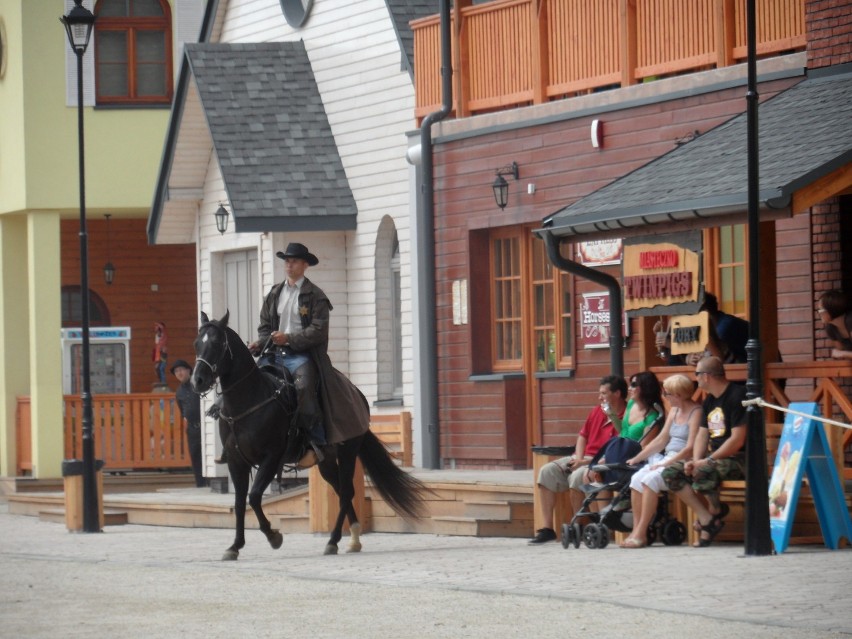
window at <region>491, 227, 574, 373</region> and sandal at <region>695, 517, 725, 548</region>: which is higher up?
window at <region>491, 227, 574, 373</region>

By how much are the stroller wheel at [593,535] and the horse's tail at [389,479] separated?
2.05 meters

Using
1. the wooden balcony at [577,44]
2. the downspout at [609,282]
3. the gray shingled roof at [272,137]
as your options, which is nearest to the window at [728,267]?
the downspout at [609,282]

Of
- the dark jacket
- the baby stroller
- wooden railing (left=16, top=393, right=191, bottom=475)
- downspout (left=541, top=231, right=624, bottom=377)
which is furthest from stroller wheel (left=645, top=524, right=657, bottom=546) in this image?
wooden railing (left=16, top=393, right=191, bottom=475)

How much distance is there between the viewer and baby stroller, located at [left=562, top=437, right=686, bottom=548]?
14.9 metres

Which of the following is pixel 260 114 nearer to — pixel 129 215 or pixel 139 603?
pixel 129 215

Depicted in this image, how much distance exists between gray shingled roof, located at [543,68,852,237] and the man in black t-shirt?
127cm

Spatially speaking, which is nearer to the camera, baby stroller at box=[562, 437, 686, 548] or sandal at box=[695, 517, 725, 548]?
sandal at box=[695, 517, 725, 548]

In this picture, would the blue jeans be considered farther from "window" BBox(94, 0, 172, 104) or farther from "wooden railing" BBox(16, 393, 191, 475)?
"window" BBox(94, 0, 172, 104)

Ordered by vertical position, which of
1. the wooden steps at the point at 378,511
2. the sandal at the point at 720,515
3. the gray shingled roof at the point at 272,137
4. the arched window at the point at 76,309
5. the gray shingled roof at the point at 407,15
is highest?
the gray shingled roof at the point at 407,15

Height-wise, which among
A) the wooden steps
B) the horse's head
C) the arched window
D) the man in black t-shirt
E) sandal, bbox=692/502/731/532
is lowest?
the wooden steps

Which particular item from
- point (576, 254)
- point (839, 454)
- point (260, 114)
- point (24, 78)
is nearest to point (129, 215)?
point (24, 78)

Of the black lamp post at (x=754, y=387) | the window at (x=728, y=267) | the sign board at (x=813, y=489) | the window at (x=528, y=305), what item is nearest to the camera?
the black lamp post at (x=754, y=387)

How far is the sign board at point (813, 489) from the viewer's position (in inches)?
540

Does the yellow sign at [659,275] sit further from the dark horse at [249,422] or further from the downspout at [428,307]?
the downspout at [428,307]
